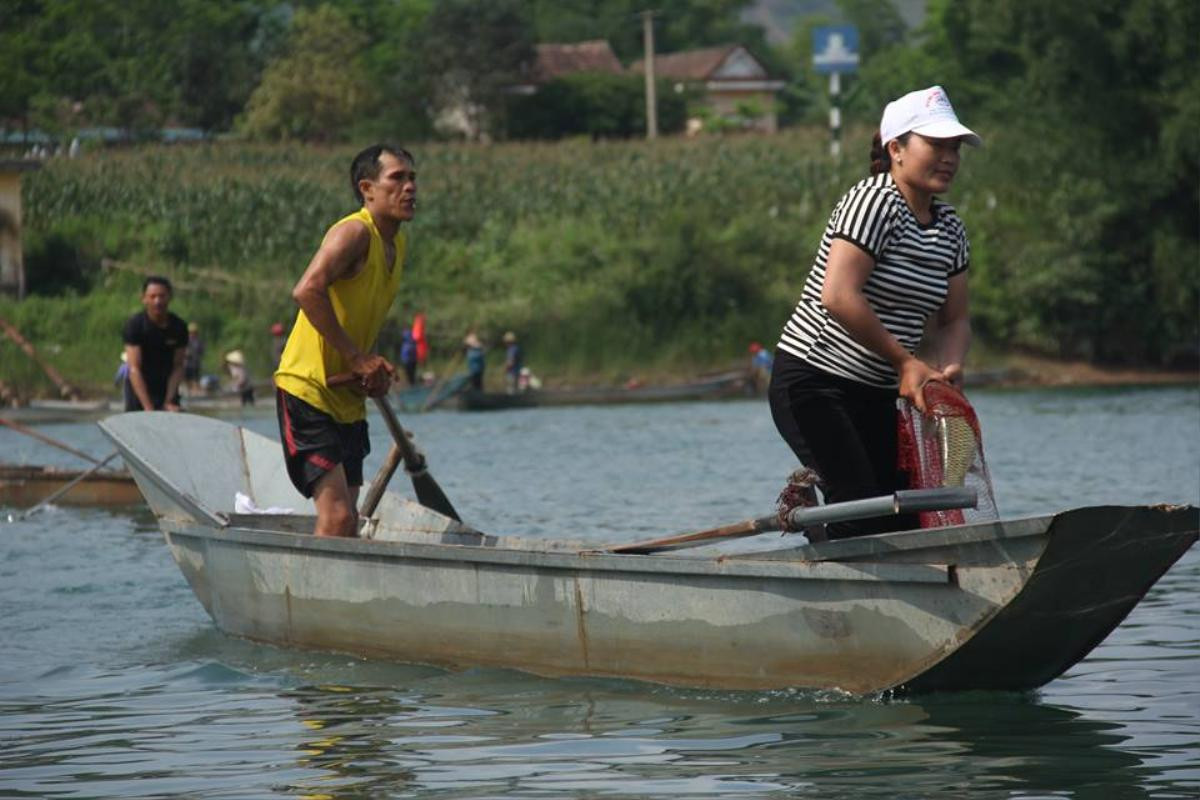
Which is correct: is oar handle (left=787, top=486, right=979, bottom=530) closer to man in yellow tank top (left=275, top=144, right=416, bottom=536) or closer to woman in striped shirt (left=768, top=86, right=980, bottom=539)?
woman in striped shirt (left=768, top=86, right=980, bottom=539)

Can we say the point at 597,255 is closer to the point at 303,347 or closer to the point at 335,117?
the point at 335,117

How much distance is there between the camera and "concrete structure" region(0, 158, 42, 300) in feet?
139

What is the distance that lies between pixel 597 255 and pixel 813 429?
1476 inches

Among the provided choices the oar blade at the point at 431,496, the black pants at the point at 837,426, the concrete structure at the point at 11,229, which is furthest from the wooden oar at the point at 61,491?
the concrete structure at the point at 11,229

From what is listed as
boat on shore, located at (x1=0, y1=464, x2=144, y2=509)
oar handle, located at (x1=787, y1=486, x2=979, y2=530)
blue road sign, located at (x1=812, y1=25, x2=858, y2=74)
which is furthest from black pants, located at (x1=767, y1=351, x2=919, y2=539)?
blue road sign, located at (x1=812, y1=25, x2=858, y2=74)

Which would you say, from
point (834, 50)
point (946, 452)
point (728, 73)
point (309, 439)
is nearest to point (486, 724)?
point (309, 439)

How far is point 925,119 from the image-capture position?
7180mm

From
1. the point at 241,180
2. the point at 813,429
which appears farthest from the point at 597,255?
the point at 813,429

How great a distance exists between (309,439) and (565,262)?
35876 millimetres

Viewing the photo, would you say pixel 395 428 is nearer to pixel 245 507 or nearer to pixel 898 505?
pixel 245 507

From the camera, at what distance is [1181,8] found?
4275cm

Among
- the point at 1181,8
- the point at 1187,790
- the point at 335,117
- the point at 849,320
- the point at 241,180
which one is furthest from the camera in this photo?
the point at 335,117

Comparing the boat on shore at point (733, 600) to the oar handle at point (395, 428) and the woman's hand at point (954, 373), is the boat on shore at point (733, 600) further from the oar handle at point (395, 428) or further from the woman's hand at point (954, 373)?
the woman's hand at point (954, 373)

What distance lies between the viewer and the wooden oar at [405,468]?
9.79 metres
